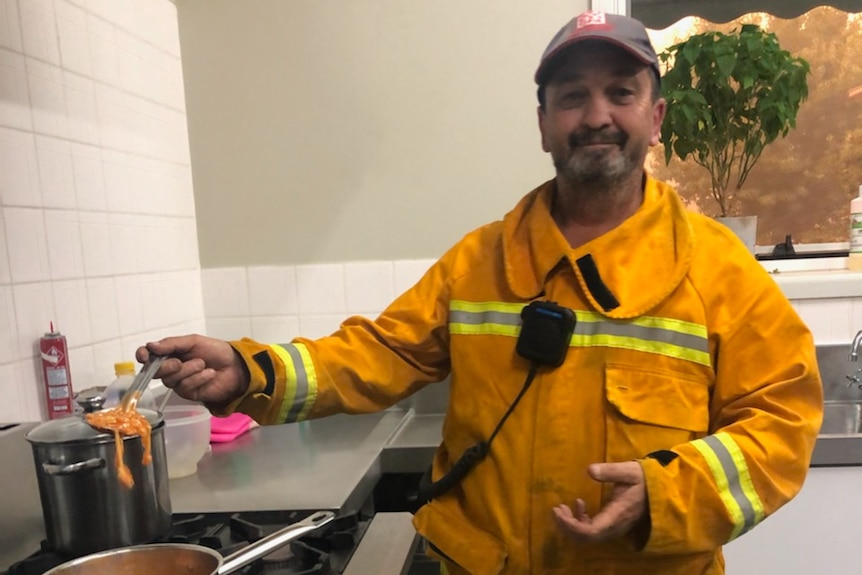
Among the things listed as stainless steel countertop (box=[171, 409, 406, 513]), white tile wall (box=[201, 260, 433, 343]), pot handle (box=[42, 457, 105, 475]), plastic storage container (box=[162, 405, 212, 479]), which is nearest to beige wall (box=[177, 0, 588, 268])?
white tile wall (box=[201, 260, 433, 343])

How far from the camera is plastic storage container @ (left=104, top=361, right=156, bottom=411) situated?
4.27 ft

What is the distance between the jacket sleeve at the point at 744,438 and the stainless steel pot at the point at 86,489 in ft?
2.13

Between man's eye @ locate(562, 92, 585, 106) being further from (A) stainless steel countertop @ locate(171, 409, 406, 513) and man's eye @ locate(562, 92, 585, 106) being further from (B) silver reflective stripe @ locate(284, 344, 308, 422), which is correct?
(A) stainless steel countertop @ locate(171, 409, 406, 513)

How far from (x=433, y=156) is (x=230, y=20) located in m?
0.63

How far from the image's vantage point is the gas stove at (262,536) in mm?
924

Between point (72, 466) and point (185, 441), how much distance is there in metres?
0.48

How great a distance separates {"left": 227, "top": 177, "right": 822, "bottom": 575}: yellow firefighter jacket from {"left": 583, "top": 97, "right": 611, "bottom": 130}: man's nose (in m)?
0.13

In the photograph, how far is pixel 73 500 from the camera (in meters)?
0.90

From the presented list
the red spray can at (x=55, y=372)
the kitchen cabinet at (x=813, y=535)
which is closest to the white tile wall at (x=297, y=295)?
the red spray can at (x=55, y=372)

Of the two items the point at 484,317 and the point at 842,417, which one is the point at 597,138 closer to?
the point at 484,317

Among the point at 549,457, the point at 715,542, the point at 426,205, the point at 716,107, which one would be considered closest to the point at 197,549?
the point at 549,457

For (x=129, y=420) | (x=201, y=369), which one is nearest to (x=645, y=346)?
(x=201, y=369)

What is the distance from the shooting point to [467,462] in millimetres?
981

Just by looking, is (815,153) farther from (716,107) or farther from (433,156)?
(433,156)
